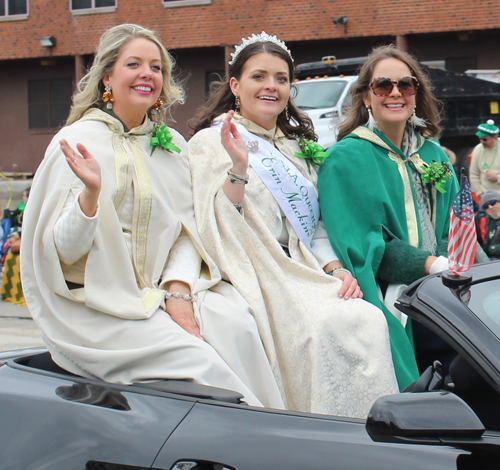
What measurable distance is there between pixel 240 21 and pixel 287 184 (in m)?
16.0

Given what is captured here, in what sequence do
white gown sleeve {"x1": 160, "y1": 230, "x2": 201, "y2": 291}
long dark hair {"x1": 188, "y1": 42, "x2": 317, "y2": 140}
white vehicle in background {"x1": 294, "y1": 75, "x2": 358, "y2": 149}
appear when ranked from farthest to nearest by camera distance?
white vehicle in background {"x1": 294, "y1": 75, "x2": 358, "y2": 149}
long dark hair {"x1": 188, "y1": 42, "x2": 317, "y2": 140}
white gown sleeve {"x1": 160, "y1": 230, "x2": 201, "y2": 291}

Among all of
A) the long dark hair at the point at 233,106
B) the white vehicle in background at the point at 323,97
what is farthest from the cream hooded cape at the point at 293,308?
the white vehicle in background at the point at 323,97

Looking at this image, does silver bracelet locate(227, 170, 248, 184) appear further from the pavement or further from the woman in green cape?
the pavement

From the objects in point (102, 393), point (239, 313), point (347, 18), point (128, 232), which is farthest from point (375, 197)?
point (347, 18)

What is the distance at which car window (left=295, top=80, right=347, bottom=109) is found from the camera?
10.4m

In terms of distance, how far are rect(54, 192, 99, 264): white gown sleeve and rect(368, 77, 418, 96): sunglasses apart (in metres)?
1.55

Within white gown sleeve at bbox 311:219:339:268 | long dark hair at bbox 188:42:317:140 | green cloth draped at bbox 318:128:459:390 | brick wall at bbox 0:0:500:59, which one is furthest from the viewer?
brick wall at bbox 0:0:500:59

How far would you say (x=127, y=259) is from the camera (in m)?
2.46

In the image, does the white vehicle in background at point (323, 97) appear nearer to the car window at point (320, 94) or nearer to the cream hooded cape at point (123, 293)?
the car window at point (320, 94)

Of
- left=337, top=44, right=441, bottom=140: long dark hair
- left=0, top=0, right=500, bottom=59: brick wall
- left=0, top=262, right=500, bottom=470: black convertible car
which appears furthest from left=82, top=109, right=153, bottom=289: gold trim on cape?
left=0, top=0, right=500, bottom=59: brick wall

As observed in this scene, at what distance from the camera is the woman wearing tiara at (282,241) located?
247 centimetres

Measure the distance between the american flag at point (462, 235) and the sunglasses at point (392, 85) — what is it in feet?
4.83

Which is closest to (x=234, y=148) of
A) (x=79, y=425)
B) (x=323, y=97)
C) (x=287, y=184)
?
(x=287, y=184)

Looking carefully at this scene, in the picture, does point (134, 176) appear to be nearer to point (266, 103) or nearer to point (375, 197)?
point (266, 103)
